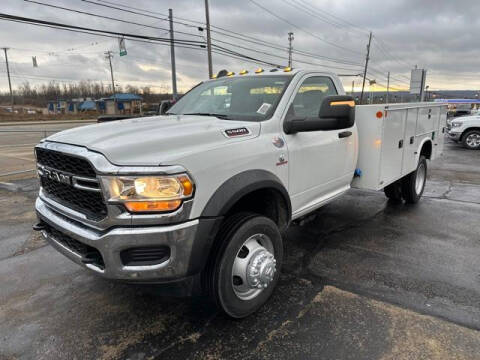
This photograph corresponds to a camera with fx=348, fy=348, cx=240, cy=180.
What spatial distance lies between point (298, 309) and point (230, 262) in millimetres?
824

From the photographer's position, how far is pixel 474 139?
14.0 metres

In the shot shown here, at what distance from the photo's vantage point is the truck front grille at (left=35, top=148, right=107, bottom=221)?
221cm

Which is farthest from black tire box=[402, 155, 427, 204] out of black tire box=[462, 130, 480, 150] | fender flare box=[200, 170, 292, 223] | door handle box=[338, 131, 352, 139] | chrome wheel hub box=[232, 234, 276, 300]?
black tire box=[462, 130, 480, 150]

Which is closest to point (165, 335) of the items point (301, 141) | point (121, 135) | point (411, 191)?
point (121, 135)

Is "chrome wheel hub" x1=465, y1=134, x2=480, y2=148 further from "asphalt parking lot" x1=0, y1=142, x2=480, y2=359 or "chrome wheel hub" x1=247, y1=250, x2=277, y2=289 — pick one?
"chrome wheel hub" x1=247, y1=250, x2=277, y2=289

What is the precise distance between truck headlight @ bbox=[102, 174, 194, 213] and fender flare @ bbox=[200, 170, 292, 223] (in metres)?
0.24

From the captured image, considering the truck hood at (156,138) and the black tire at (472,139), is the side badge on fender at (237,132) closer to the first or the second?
the truck hood at (156,138)

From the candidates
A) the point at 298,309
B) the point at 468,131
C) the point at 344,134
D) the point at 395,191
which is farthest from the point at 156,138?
the point at 468,131

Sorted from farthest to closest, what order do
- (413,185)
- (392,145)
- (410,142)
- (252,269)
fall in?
(413,185) < (410,142) < (392,145) < (252,269)

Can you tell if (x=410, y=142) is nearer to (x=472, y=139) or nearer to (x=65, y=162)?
(x=65, y=162)

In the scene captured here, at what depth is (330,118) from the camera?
9.66 feet

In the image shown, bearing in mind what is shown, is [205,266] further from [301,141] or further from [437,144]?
[437,144]

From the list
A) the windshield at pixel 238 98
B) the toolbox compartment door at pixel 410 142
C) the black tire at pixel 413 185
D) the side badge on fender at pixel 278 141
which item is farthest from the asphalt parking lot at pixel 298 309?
the windshield at pixel 238 98

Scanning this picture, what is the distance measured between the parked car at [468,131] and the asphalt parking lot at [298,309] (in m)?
11.5
